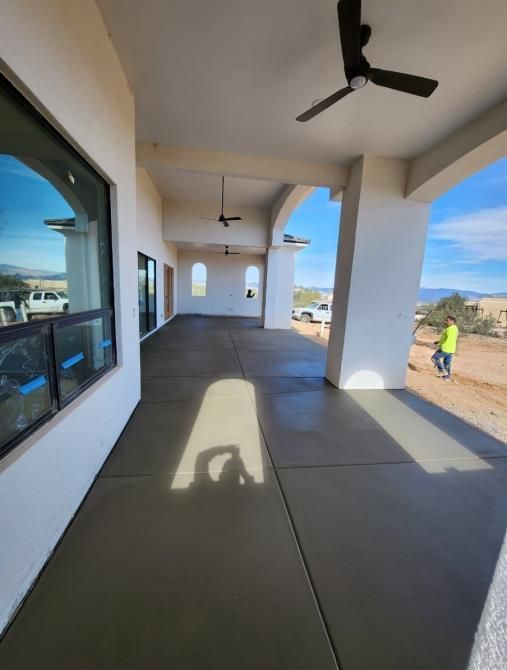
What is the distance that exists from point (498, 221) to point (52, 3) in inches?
1319

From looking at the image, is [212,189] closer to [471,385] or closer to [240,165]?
[240,165]

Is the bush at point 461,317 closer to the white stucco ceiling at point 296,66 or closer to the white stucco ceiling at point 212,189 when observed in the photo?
the white stucco ceiling at point 212,189

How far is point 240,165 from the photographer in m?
3.85

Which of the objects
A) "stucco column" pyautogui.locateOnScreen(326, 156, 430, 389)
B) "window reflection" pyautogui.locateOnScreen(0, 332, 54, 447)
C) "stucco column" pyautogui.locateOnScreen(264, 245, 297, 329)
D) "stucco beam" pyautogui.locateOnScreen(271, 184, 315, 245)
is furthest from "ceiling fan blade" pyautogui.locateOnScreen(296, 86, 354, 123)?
"stucco column" pyautogui.locateOnScreen(264, 245, 297, 329)

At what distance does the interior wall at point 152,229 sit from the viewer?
19.0ft

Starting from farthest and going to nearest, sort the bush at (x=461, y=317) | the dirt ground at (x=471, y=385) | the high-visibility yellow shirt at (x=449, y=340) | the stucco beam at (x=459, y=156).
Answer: the bush at (x=461, y=317)
the high-visibility yellow shirt at (x=449, y=340)
the dirt ground at (x=471, y=385)
the stucco beam at (x=459, y=156)

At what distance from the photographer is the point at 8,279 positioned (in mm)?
1381

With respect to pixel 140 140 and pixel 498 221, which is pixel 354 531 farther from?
pixel 498 221

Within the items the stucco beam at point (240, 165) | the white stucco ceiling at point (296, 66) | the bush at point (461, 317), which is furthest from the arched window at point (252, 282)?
the bush at point (461, 317)

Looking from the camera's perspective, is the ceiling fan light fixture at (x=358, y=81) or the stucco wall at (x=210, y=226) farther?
the stucco wall at (x=210, y=226)

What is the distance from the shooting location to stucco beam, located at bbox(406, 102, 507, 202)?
257 cm

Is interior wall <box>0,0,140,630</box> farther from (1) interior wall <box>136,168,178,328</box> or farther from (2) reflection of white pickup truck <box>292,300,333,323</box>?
(2) reflection of white pickup truck <box>292,300,333,323</box>

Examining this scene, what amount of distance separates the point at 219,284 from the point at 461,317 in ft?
44.4

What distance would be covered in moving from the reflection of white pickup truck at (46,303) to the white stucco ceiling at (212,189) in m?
5.33
